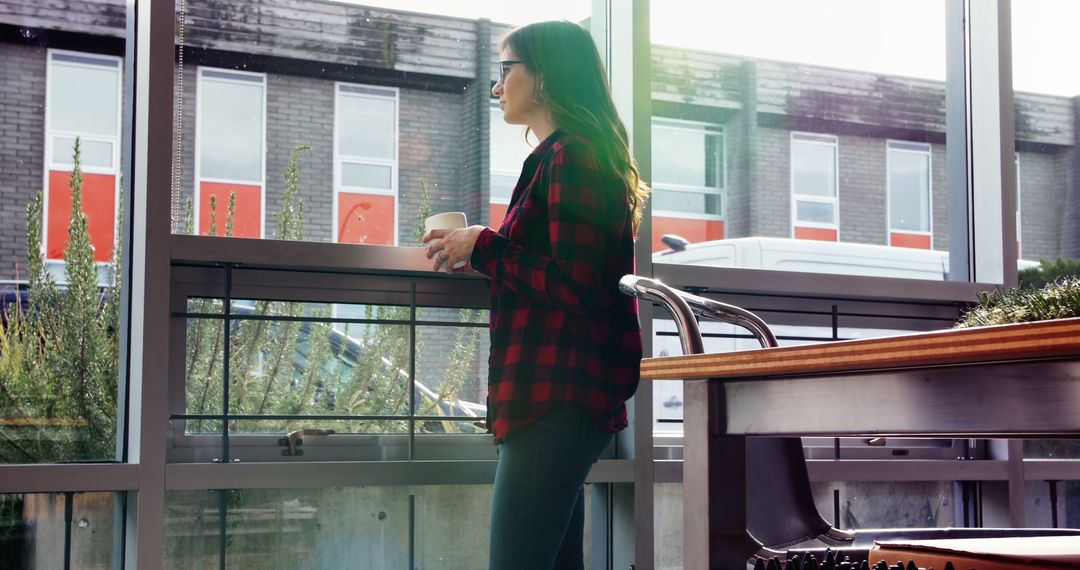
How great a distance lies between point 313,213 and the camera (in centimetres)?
233

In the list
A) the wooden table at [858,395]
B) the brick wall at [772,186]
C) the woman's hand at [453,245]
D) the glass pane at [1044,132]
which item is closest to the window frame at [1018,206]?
the glass pane at [1044,132]

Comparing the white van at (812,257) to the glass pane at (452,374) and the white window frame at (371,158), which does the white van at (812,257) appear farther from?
the white window frame at (371,158)

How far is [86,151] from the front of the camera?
84.3 inches

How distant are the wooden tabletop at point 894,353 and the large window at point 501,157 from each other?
1.35m

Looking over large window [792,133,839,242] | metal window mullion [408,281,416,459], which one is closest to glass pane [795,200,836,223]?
large window [792,133,839,242]

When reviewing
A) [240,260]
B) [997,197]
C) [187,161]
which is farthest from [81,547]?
[997,197]

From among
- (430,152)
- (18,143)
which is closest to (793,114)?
(430,152)

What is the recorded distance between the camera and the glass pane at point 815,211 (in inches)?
115

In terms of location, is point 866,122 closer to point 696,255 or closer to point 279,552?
point 696,255

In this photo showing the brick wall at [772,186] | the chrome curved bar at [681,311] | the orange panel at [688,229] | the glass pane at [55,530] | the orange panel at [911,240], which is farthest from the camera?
the orange panel at [911,240]

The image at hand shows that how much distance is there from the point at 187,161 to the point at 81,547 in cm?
79

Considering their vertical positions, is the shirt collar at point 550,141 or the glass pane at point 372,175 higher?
the glass pane at point 372,175

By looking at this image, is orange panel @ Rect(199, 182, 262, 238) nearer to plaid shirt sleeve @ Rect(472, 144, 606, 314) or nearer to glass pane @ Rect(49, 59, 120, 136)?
glass pane @ Rect(49, 59, 120, 136)

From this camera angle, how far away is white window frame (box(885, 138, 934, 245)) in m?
3.03
